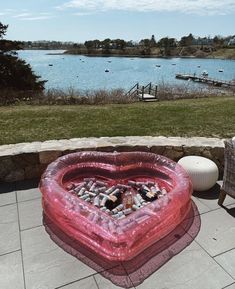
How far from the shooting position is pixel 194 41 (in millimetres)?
127562

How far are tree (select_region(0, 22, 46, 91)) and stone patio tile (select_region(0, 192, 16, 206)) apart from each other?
594 inches

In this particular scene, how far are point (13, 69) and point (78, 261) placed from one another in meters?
17.5

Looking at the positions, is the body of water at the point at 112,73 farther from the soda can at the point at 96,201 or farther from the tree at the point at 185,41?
the tree at the point at 185,41

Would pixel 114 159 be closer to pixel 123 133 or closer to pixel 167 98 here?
pixel 123 133

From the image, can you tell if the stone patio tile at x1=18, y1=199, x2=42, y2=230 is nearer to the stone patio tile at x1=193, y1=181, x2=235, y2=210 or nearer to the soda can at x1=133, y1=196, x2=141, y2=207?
the soda can at x1=133, y1=196, x2=141, y2=207

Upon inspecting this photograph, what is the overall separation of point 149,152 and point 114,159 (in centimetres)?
77

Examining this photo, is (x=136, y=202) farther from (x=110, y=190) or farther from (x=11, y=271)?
(x=11, y=271)

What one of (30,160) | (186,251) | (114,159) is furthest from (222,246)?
(30,160)

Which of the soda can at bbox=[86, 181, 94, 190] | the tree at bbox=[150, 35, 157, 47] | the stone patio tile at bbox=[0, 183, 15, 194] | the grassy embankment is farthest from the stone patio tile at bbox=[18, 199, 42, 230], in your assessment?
the tree at bbox=[150, 35, 157, 47]

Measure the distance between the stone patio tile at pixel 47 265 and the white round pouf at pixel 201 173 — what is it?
84.6 inches

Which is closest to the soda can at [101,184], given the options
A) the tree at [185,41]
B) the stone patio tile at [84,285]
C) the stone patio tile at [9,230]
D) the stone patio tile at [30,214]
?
the stone patio tile at [30,214]

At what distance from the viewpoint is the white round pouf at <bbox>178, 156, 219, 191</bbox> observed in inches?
173

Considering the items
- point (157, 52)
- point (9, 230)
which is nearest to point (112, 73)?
point (9, 230)

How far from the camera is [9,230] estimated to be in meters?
3.55
